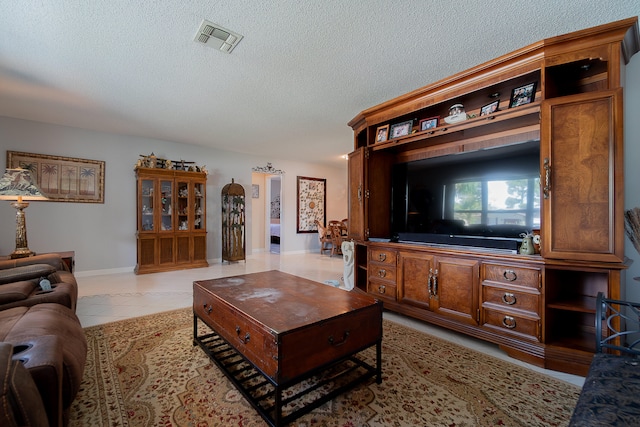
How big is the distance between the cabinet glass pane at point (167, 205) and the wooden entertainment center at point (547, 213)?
4024 mm

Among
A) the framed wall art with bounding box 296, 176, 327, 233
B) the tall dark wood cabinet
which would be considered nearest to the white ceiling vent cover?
the tall dark wood cabinet

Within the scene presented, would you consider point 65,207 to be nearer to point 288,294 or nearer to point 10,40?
point 10,40

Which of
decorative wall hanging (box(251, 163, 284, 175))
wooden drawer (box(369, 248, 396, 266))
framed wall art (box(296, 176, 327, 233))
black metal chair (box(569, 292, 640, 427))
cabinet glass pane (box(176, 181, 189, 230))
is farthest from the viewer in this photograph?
framed wall art (box(296, 176, 327, 233))

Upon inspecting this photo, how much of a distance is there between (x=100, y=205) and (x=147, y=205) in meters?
0.68

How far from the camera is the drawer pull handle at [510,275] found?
2.08 meters

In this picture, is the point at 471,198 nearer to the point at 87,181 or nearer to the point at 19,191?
the point at 19,191

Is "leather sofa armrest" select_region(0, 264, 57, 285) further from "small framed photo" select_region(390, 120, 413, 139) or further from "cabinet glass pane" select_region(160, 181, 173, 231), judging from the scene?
"small framed photo" select_region(390, 120, 413, 139)

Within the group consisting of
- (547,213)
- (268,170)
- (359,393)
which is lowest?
(359,393)

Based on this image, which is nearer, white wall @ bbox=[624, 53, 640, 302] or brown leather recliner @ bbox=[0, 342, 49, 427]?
brown leather recliner @ bbox=[0, 342, 49, 427]

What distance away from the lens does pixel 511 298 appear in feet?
6.90

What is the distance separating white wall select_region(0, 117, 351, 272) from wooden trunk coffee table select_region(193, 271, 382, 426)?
149 inches

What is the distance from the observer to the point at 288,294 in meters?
1.88

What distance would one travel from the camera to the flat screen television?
7.38ft

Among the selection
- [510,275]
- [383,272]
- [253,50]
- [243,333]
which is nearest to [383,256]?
[383,272]
